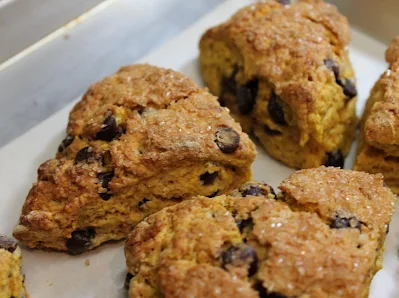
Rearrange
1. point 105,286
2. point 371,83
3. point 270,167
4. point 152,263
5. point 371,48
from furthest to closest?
1. point 371,48
2. point 371,83
3. point 270,167
4. point 105,286
5. point 152,263

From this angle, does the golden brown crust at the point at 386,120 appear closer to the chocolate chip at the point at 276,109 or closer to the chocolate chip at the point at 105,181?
the chocolate chip at the point at 276,109

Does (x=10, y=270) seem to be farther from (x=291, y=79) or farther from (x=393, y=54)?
(x=393, y=54)

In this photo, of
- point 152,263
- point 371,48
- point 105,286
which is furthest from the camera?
point 371,48

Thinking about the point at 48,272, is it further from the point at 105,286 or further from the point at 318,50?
the point at 318,50

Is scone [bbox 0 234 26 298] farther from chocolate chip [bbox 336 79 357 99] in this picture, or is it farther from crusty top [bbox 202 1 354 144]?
chocolate chip [bbox 336 79 357 99]

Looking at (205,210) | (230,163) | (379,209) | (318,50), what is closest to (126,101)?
(230,163)

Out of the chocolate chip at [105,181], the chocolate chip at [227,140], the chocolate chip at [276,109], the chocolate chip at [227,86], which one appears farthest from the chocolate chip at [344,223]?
the chocolate chip at [227,86]
